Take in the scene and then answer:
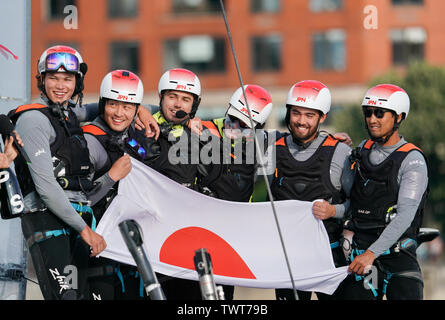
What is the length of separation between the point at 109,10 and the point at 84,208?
42.7 meters

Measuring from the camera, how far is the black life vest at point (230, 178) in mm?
7875

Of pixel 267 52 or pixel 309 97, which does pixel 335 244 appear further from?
pixel 267 52

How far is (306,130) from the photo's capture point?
7910 millimetres

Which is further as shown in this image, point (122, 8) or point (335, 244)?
point (122, 8)

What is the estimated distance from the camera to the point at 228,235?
769cm

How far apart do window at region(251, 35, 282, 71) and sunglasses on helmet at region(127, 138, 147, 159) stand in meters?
40.3

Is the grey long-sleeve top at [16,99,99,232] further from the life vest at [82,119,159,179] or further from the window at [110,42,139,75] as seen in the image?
the window at [110,42,139,75]

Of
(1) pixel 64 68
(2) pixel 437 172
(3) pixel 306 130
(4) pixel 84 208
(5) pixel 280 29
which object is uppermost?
(5) pixel 280 29

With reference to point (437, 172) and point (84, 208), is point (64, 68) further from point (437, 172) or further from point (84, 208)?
point (437, 172)

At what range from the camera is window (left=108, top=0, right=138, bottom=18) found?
1896 inches

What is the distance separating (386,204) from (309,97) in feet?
4.29

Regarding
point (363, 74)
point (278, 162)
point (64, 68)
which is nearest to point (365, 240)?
point (278, 162)

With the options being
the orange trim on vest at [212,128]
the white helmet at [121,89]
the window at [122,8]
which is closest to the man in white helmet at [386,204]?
the orange trim on vest at [212,128]

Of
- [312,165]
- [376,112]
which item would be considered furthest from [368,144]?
[312,165]
